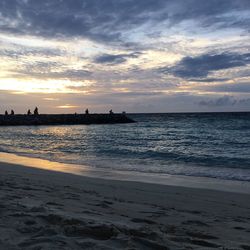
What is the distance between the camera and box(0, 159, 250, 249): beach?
14.4 feet

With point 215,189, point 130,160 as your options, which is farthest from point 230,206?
point 130,160

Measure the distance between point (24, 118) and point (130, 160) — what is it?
166 ft

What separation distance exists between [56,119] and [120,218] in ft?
212

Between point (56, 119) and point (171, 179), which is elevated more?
point (56, 119)

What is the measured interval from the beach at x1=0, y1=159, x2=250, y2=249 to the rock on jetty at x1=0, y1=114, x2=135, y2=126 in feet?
183

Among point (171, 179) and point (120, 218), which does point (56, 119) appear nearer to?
point (171, 179)

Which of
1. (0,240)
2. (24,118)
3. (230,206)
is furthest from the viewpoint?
(24,118)

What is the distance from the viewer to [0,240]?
418cm

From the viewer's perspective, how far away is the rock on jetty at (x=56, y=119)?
62769 mm

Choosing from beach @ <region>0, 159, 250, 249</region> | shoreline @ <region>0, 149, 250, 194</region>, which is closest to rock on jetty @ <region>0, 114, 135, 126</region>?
shoreline @ <region>0, 149, 250, 194</region>

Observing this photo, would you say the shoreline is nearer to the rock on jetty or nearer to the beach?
the beach

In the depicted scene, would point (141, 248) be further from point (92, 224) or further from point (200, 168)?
point (200, 168)

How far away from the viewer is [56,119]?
2714 inches

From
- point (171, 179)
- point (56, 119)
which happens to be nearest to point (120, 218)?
point (171, 179)
